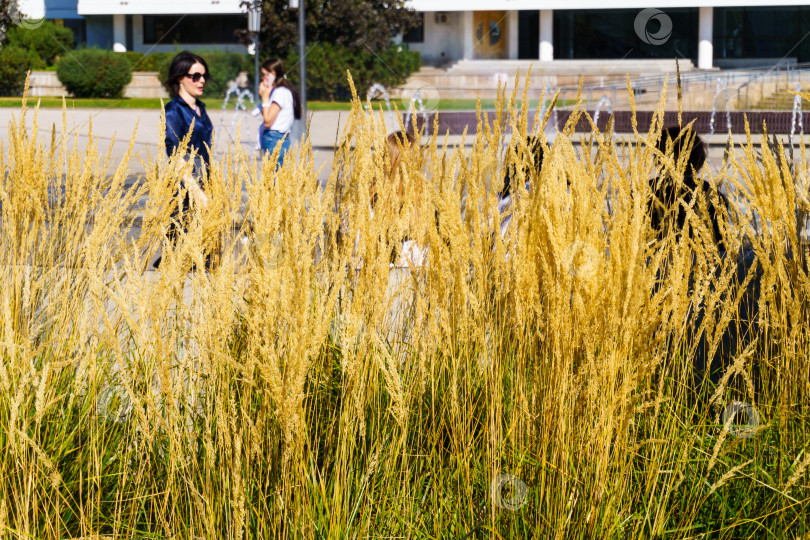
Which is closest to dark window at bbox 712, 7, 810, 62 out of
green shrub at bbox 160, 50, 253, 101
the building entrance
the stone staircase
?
the stone staircase

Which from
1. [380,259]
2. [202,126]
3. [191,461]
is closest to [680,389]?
[380,259]

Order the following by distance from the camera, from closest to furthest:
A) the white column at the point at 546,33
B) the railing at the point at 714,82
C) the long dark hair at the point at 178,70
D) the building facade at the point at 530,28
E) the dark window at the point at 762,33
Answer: the long dark hair at the point at 178,70
the railing at the point at 714,82
the building facade at the point at 530,28
the dark window at the point at 762,33
the white column at the point at 546,33

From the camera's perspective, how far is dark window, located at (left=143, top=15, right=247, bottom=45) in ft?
121

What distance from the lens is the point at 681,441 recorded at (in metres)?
2.04

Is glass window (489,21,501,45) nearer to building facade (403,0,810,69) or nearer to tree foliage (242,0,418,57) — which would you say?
building facade (403,0,810,69)

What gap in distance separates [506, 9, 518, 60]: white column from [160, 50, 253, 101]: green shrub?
14180mm

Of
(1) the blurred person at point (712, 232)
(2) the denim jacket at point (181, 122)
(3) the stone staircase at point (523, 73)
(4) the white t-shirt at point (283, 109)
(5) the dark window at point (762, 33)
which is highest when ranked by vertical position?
(5) the dark window at point (762, 33)

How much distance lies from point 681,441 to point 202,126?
362 cm

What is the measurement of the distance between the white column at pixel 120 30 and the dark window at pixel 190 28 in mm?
790

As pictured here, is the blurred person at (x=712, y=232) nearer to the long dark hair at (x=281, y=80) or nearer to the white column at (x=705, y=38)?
the long dark hair at (x=281, y=80)

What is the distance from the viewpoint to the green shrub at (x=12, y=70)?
1889 centimetres

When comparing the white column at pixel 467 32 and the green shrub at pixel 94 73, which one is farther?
the white column at pixel 467 32

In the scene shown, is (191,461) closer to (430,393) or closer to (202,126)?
(430,393)

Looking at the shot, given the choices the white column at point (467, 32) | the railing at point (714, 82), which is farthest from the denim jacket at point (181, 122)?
the white column at point (467, 32)
